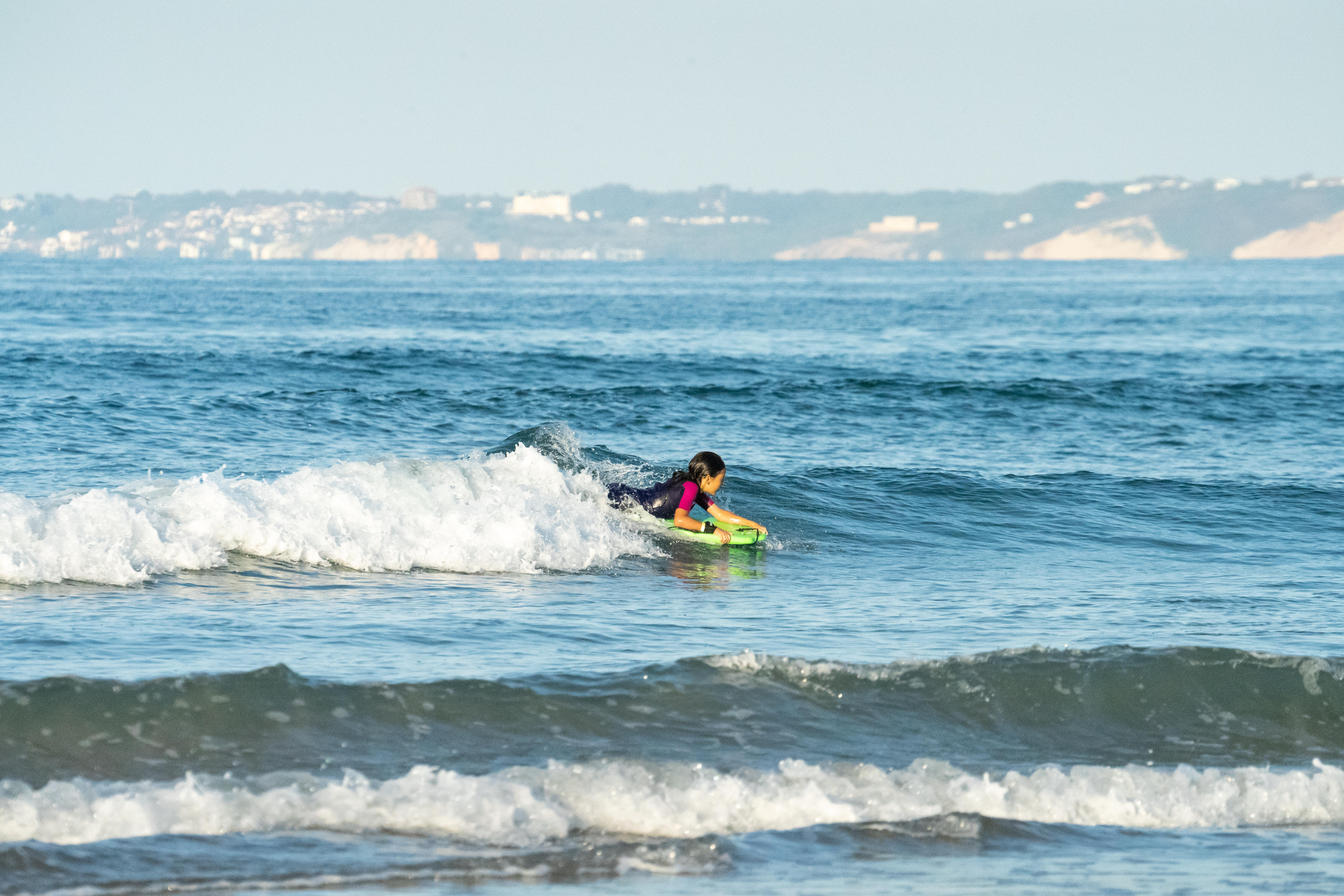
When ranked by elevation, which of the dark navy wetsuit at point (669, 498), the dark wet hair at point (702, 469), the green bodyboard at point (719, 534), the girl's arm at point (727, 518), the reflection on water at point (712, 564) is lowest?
the reflection on water at point (712, 564)

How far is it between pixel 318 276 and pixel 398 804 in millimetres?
111328

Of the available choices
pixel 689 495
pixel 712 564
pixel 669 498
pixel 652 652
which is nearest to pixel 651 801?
pixel 652 652

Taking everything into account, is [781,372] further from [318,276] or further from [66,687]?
[318,276]

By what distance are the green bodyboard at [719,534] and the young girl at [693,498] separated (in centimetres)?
3

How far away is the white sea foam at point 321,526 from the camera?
10.7 metres

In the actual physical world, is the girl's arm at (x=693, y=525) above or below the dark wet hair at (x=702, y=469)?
below

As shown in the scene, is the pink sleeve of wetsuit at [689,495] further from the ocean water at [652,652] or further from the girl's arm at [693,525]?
the ocean water at [652,652]

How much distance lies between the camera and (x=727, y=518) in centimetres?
1341

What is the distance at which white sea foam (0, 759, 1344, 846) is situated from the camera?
6219 millimetres

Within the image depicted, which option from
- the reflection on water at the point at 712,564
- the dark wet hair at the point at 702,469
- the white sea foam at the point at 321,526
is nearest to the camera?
the white sea foam at the point at 321,526

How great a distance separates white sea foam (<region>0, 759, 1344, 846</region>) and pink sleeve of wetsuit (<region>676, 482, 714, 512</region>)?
19.9 ft

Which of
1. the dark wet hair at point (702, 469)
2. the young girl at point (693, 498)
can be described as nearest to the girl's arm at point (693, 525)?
the young girl at point (693, 498)

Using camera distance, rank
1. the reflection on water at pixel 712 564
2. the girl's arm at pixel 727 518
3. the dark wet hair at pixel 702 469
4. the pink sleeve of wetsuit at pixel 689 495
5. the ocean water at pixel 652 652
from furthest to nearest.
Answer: the girl's arm at pixel 727 518 → the pink sleeve of wetsuit at pixel 689 495 → the dark wet hair at pixel 702 469 → the reflection on water at pixel 712 564 → the ocean water at pixel 652 652

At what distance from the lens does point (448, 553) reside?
1202cm
